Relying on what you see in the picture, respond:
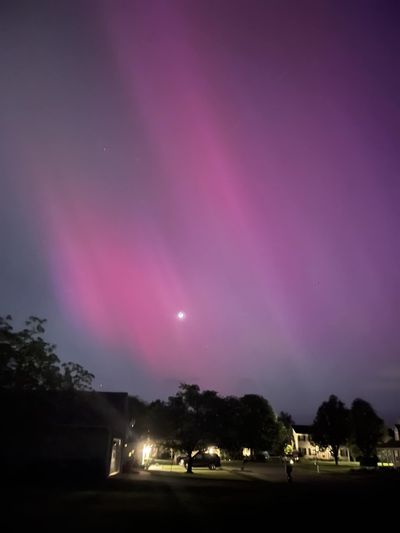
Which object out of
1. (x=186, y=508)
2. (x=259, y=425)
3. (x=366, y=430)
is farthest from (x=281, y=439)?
(x=186, y=508)

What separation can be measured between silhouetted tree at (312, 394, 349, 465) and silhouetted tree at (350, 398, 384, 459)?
110 cm

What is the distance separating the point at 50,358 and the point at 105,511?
15945 millimetres

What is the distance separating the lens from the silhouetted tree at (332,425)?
61.5m

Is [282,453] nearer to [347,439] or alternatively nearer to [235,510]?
[347,439]

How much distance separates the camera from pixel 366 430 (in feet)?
198

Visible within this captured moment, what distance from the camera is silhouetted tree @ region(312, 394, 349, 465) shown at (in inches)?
2422

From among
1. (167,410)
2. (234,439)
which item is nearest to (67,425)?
A: (167,410)

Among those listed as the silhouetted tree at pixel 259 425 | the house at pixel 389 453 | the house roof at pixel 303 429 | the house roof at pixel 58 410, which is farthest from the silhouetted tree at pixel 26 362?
the house roof at pixel 303 429

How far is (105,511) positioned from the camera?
15.1m

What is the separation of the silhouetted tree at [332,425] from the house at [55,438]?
39.3 metres

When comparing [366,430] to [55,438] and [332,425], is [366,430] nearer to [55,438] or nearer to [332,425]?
[332,425]

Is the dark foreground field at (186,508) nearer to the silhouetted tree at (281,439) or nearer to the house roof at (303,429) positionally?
the silhouetted tree at (281,439)

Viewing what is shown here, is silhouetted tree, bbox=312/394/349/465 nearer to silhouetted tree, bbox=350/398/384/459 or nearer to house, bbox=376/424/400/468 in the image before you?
silhouetted tree, bbox=350/398/384/459

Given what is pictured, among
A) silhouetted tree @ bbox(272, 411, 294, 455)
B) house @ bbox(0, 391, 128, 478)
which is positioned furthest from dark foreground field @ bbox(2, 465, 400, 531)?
silhouetted tree @ bbox(272, 411, 294, 455)
